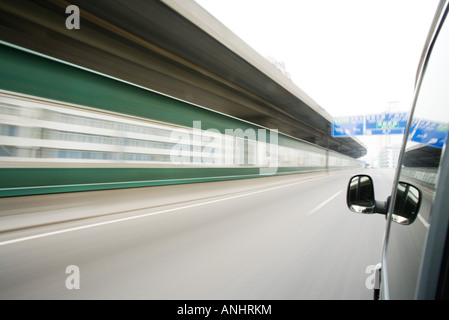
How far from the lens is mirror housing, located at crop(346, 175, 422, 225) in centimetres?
116

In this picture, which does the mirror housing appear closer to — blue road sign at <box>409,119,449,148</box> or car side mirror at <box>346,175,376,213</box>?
car side mirror at <box>346,175,376,213</box>

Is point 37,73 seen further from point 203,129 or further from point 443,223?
point 443,223

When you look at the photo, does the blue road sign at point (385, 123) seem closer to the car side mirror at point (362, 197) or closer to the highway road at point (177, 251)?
the highway road at point (177, 251)

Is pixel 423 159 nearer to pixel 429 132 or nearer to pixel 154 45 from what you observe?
pixel 429 132

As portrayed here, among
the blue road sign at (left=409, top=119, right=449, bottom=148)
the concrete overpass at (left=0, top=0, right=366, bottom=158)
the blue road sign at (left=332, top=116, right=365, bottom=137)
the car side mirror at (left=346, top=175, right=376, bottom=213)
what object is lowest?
the car side mirror at (left=346, top=175, right=376, bottom=213)

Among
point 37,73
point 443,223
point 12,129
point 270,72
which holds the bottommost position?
point 443,223

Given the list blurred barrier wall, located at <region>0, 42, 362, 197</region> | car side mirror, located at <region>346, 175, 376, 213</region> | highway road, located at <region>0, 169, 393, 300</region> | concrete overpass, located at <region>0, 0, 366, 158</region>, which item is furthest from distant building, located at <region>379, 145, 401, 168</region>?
concrete overpass, located at <region>0, 0, 366, 158</region>

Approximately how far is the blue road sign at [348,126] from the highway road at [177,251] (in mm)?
20403

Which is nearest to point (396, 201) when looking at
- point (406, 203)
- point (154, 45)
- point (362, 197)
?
point (406, 203)

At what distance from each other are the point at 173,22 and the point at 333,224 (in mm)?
8345

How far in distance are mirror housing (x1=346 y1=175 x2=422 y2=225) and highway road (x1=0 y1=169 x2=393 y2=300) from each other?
41.1 inches

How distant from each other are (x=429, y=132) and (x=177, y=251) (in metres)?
3.14

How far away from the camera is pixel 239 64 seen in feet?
36.9

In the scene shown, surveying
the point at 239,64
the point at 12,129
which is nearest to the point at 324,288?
the point at 12,129
